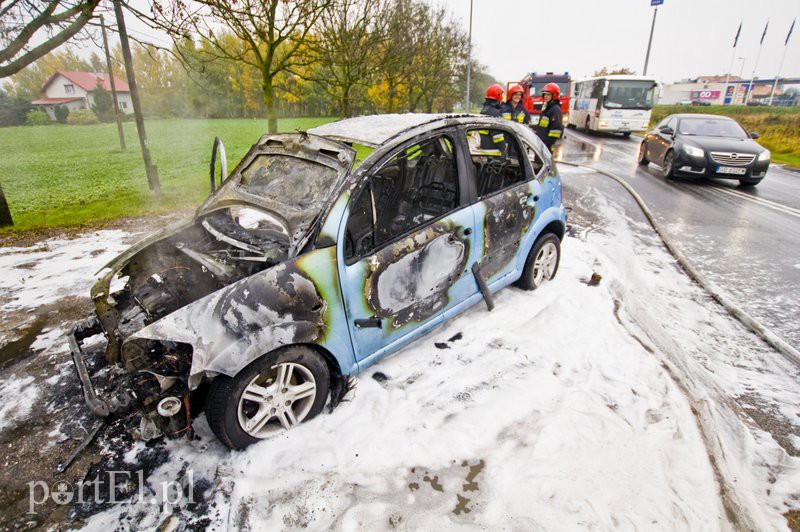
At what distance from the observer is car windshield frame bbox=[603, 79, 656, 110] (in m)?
18.2

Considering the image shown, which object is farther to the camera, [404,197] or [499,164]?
[499,164]

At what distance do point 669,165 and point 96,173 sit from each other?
19746mm

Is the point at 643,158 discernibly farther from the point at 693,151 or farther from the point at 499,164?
the point at 499,164

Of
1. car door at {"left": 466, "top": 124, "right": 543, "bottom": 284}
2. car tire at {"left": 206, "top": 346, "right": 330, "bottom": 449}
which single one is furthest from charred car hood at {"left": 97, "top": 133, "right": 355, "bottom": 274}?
car door at {"left": 466, "top": 124, "right": 543, "bottom": 284}

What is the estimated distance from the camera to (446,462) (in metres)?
2.45

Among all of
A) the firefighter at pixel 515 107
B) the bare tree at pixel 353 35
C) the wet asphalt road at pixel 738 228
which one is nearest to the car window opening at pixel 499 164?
the wet asphalt road at pixel 738 228

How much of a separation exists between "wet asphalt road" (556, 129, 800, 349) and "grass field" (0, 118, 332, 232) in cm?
784

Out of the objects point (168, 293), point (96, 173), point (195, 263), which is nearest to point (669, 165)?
point (195, 263)

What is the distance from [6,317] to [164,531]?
3.52m

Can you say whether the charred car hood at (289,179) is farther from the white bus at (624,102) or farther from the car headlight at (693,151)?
the white bus at (624,102)

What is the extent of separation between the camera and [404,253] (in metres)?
2.86

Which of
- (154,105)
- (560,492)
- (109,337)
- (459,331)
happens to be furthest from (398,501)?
(154,105)

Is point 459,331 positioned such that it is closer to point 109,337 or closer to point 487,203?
point 487,203

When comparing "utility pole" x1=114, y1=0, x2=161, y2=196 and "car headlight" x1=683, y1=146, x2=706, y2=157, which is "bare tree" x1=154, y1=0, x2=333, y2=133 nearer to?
"utility pole" x1=114, y1=0, x2=161, y2=196
